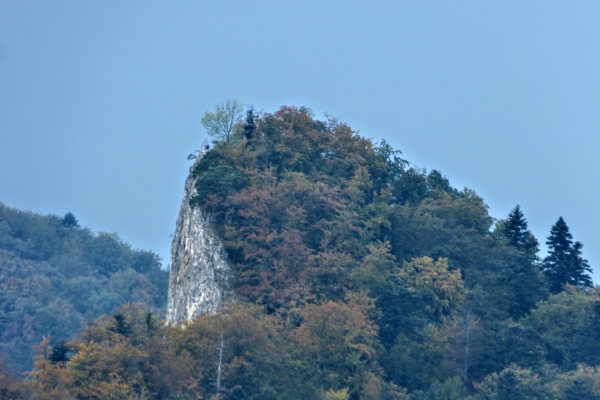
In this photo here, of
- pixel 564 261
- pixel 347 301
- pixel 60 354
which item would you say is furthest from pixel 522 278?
pixel 60 354

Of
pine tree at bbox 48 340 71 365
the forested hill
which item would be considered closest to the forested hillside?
pine tree at bbox 48 340 71 365

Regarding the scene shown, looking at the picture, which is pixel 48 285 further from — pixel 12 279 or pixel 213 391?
pixel 213 391

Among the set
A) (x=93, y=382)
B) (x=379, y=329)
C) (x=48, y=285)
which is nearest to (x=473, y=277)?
(x=379, y=329)

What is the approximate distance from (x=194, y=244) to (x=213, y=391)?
11.6 metres

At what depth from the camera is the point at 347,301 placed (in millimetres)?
48781

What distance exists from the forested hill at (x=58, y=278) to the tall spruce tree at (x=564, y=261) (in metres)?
42.2

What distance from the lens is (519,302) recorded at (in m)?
52.7

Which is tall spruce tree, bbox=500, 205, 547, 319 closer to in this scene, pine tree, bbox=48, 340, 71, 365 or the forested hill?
pine tree, bbox=48, 340, 71, 365

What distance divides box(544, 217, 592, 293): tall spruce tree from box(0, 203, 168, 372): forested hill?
138 ft

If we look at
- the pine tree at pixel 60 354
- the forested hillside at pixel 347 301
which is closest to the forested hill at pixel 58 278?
the forested hillside at pixel 347 301

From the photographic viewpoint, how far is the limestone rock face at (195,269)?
162ft

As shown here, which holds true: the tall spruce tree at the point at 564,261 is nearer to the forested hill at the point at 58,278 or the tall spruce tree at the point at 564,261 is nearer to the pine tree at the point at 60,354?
the pine tree at the point at 60,354

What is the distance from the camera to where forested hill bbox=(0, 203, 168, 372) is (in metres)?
91.4

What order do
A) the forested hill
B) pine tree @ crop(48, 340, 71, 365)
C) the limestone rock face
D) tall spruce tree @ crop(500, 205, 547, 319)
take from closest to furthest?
1. pine tree @ crop(48, 340, 71, 365)
2. the limestone rock face
3. tall spruce tree @ crop(500, 205, 547, 319)
4. the forested hill
